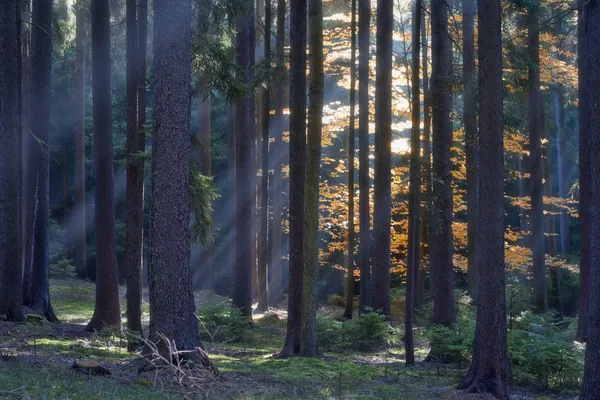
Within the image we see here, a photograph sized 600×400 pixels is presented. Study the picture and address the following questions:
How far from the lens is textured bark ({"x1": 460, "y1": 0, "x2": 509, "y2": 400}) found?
1101cm

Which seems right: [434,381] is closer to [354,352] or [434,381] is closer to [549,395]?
[549,395]

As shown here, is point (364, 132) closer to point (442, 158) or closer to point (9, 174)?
point (442, 158)

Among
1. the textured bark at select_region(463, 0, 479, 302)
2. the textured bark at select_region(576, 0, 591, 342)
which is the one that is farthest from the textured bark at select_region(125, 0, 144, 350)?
the textured bark at select_region(576, 0, 591, 342)

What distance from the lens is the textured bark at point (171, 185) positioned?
1006 centimetres

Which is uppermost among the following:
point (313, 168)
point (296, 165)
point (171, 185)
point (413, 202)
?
point (296, 165)

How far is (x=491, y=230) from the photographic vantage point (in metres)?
11.0

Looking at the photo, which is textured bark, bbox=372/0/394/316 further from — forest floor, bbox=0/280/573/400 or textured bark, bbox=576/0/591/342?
textured bark, bbox=576/0/591/342

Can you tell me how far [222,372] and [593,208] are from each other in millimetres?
6598

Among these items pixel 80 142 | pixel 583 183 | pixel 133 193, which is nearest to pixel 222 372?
pixel 133 193

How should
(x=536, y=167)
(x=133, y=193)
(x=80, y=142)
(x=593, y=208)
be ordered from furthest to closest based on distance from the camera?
(x=80, y=142) → (x=536, y=167) → (x=133, y=193) → (x=593, y=208)

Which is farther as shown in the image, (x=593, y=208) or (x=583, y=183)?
(x=583, y=183)

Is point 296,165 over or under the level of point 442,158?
under

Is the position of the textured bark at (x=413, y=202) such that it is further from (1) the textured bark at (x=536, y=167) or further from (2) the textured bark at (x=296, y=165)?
(1) the textured bark at (x=536, y=167)

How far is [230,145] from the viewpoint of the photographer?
29094 millimetres
